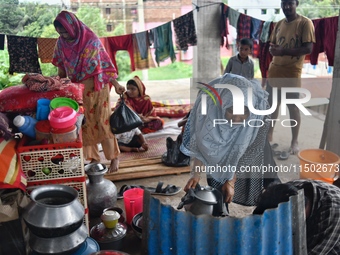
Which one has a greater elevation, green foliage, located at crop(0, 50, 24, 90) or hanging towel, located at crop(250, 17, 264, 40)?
hanging towel, located at crop(250, 17, 264, 40)

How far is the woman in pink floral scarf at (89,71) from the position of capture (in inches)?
136

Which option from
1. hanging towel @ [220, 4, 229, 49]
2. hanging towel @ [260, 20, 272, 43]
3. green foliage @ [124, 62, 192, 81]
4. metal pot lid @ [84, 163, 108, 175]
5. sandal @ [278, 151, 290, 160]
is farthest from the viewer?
green foliage @ [124, 62, 192, 81]

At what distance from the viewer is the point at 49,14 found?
6.43 m

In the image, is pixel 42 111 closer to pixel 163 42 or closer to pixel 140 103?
pixel 140 103

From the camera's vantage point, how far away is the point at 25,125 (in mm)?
2611

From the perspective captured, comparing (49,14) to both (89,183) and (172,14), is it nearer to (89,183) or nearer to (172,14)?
(89,183)

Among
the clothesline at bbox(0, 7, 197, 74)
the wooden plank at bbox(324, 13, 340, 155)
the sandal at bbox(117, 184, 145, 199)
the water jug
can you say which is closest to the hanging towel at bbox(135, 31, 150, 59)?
the clothesline at bbox(0, 7, 197, 74)

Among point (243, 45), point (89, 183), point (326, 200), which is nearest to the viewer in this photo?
point (326, 200)

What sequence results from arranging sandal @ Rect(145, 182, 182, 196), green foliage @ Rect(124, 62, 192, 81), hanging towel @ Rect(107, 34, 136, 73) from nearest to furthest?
sandal @ Rect(145, 182, 182, 196) < hanging towel @ Rect(107, 34, 136, 73) < green foliage @ Rect(124, 62, 192, 81)

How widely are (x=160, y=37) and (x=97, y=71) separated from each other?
8.97ft

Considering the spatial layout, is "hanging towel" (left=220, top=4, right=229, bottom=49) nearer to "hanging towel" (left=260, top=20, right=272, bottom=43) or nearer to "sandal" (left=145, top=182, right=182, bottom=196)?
"hanging towel" (left=260, top=20, right=272, bottom=43)

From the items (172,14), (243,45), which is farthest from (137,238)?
(172,14)

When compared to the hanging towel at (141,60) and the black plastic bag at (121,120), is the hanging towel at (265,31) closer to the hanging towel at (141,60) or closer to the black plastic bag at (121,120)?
the hanging towel at (141,60)

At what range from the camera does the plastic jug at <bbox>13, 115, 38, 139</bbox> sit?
258cm
